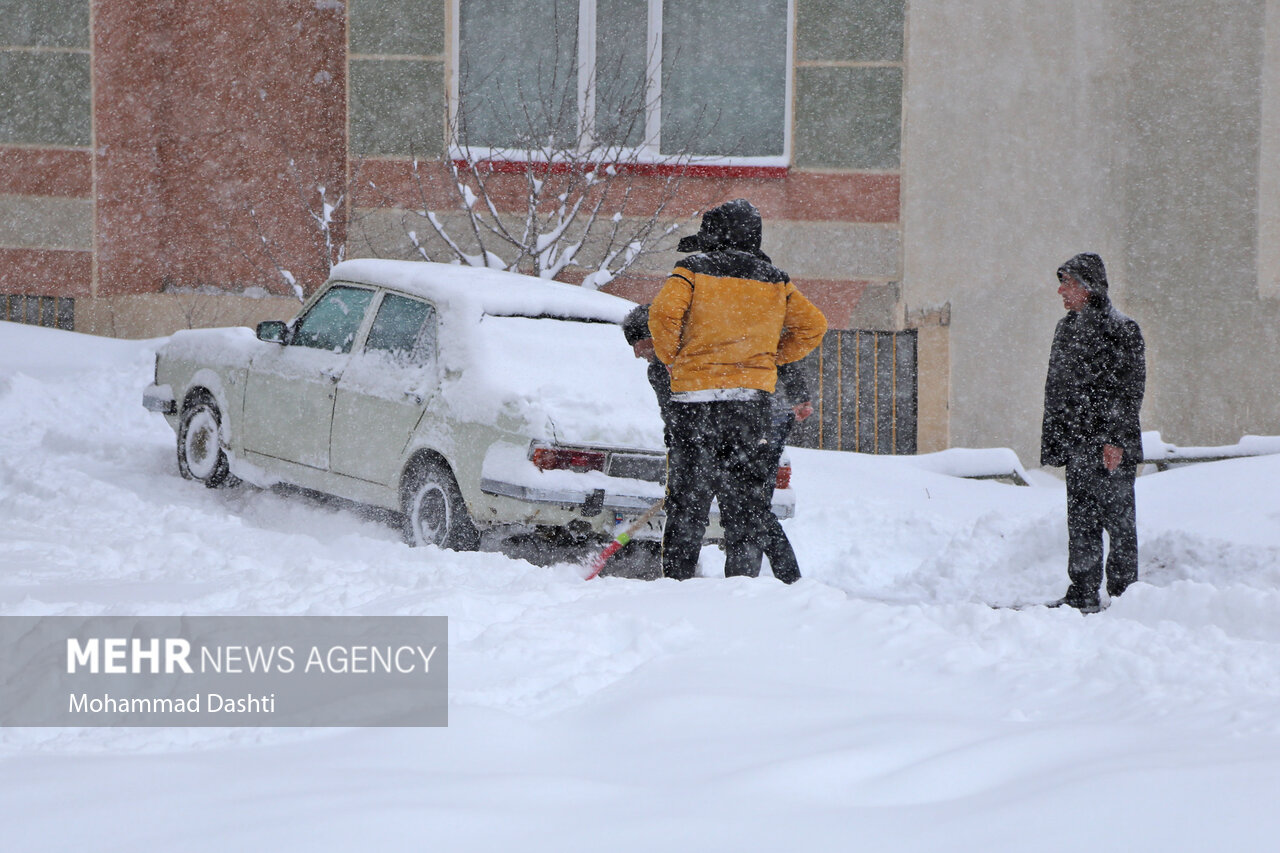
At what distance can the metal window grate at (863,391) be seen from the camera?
38.7 feet

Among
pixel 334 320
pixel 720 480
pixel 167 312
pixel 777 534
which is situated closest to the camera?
pixel 720 480

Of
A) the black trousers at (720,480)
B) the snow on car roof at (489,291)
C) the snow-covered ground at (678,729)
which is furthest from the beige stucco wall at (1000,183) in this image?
the black trousers at (720,480)

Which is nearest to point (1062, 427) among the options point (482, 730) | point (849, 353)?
point (482, 730)

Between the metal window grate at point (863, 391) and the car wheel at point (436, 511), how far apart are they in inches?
233

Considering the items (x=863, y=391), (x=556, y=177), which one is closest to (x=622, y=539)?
(x=863, y=391)

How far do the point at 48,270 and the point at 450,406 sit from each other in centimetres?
814

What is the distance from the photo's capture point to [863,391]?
38.8ft

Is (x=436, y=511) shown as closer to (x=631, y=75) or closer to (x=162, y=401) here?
(x=162, y=401)

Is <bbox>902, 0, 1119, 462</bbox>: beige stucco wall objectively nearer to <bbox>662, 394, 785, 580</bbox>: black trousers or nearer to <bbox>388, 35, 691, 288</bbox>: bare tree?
<bbox>388, 35, 691, 288</bbox>: bare tree

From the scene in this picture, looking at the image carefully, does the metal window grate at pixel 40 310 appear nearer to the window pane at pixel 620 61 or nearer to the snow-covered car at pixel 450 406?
the window pane at pixel 620 61

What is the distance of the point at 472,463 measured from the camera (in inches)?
237

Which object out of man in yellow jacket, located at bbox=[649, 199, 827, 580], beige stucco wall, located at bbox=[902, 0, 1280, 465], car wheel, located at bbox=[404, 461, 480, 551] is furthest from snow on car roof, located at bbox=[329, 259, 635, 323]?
beige stucco wall, located at bbox=[902, 0, 1280, 465]

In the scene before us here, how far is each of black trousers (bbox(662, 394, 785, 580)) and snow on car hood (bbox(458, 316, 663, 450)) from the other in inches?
28.5

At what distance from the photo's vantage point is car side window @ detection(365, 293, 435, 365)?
657 centimetres
